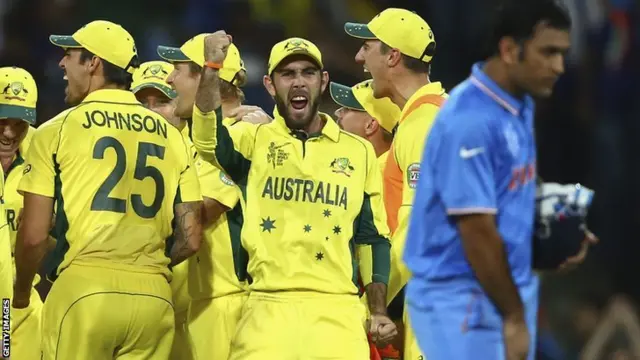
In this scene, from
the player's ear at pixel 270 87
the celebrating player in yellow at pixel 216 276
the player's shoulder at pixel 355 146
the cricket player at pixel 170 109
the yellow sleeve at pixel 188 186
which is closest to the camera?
the player's shoulder at pixel 355 146

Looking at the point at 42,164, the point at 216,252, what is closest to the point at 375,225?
the point at 216,252

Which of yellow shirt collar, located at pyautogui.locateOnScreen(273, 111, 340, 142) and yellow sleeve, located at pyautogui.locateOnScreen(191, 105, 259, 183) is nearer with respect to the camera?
yellow sleeve, located at pyautogui.locateOnScreen(191, 105, 259, 183)

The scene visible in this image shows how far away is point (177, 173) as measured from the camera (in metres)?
6.65

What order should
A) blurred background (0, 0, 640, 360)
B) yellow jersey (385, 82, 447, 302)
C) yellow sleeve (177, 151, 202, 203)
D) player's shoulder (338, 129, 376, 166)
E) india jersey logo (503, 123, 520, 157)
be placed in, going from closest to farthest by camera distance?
india jersey logo (503, 123, 520, 157), player's shoulder (338, 129, 376, 166), yellow sleeve (177, 151, 202, 203), yellow jersey (385, 82, 447, 302), blurred background (0, 0, 640, 360)

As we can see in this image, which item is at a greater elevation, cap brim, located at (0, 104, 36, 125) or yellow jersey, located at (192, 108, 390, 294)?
cap brim, located at (0, 104, 36, 125)

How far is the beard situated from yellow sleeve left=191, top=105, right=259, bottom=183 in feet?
0.47

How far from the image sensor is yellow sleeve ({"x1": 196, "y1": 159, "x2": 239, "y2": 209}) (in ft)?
22.9

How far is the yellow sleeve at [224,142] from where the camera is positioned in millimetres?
6172

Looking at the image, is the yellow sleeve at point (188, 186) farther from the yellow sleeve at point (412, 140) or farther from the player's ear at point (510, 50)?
the player's ear at point (510, 50)

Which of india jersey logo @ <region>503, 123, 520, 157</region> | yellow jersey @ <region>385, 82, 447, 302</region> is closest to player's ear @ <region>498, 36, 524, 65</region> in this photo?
india jersey logo @ <region>503, 123, 520, 157</region>

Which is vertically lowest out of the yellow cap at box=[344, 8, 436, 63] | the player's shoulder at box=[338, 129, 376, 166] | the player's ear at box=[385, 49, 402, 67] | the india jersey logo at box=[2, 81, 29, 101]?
the player's shoulder at box=[338, 129, 376, 166]

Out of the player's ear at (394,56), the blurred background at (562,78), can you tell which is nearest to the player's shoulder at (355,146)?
the player's ear at (394,56)

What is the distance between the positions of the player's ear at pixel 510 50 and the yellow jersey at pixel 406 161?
2.29 meters

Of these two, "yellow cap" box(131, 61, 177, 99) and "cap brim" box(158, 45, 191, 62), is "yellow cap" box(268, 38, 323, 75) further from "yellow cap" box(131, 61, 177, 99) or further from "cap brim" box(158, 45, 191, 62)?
"yellow cap" box(131, 61, 177, 99)
